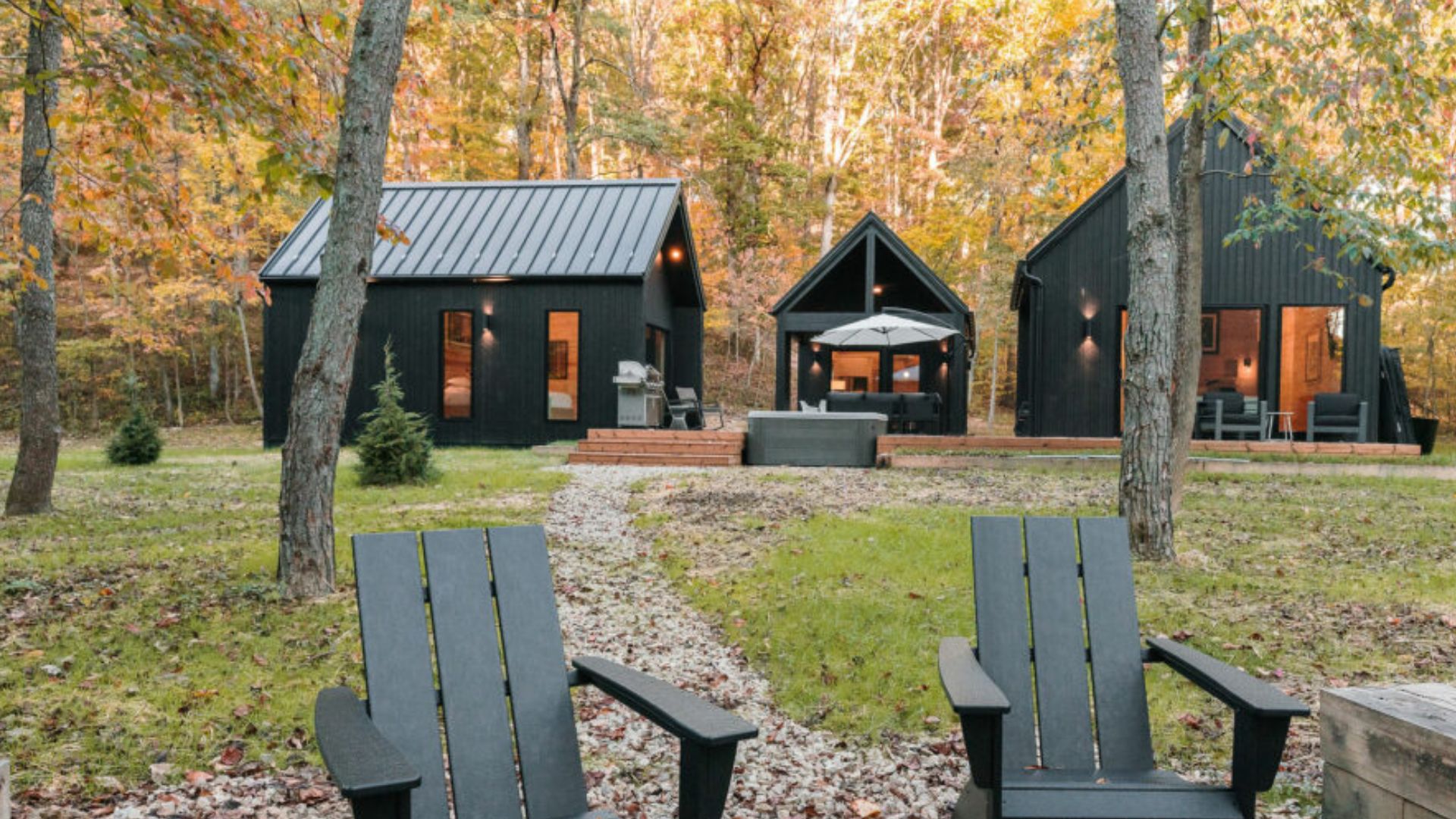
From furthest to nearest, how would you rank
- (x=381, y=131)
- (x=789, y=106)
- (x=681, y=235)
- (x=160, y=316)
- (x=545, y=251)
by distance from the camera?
(x=789, y=106) → (x=160, y=316) → (x=681, y=235) → (x=545, y=251) → (x=381, y=131)

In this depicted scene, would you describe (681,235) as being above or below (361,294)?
above

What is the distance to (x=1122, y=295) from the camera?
14250mm

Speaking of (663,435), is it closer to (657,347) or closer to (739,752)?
(657,347)

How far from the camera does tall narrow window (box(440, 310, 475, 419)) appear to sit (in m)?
15.5

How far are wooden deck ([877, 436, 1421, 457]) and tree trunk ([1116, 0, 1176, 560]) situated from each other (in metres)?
6.30

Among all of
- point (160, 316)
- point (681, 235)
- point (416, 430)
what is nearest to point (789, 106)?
point (681, 235)

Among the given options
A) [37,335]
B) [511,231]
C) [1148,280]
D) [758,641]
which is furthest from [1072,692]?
[511,231]

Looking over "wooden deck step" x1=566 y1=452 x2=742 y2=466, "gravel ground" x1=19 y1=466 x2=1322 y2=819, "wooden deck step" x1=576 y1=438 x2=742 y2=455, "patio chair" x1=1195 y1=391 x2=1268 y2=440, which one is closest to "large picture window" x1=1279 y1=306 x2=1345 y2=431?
"patio chair" x1=1195 y1=391 x2=1268 y2=440

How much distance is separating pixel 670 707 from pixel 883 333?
12690mm

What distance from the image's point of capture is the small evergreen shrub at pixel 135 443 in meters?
11.6

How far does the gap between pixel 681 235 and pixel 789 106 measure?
10514 millimetres

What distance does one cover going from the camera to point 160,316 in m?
Answer: 19.7

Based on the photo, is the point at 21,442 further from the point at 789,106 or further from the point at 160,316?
the point at 789,106

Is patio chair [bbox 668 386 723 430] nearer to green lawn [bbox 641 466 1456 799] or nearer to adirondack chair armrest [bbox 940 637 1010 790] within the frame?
green lawn [bbox 641 466 1456 799]
